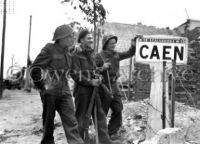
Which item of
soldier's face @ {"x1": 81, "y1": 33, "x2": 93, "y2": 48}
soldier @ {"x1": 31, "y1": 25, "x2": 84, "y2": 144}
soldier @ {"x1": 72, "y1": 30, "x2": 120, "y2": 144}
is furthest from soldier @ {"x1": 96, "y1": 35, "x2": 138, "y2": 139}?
soldier @ {"x1": 31, "y1": 25, "x2": 84, "y2": 144}

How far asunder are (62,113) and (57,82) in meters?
0.45

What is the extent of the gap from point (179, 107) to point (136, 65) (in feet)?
8.87

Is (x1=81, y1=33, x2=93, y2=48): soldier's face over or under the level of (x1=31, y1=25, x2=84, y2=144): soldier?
over

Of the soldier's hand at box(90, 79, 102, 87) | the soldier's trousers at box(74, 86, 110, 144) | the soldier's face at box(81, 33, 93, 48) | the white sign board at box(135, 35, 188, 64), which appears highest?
the soldier's face at box(81, 33, 93, 48)

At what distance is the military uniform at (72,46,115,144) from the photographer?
4.81m

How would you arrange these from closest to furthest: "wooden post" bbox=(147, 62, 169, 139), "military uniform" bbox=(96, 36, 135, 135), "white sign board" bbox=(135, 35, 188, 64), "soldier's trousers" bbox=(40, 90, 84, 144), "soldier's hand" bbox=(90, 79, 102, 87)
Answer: "soldier's trousers" bbox=(40, 90, 84, 144)
"white sign board" bbox=(135, 35, 188, 64)
"soldier's hand" bbox=(90, 79, 102, 87)
"wooden post" bbox=(147, 62, 169, 139)
"military uniform" bbox=(96, 36, 135, 135)

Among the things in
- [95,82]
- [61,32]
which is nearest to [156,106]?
[95,82]

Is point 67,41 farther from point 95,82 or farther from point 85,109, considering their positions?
point 85,109

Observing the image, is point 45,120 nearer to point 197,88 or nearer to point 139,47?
point 139,47

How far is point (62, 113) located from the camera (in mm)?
4379

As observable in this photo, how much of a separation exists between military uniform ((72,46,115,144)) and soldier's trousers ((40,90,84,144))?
46 centimetres

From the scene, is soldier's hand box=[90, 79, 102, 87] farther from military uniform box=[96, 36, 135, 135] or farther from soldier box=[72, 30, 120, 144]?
military uniform box=[96, 36, 135, 135]

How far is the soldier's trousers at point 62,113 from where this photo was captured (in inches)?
166

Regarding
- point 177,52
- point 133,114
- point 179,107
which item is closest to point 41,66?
point 177,52
